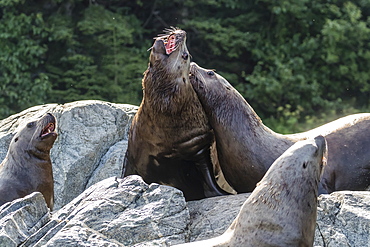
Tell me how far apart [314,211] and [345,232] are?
0.90 meters

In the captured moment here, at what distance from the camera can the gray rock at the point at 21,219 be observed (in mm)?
5977

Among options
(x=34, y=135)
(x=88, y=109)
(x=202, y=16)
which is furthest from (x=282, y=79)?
(x=34, y=135)

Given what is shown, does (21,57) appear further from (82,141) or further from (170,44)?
(170,44)

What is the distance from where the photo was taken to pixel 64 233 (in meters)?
5.77

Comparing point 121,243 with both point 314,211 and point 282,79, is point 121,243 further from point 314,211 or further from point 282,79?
point 282,79

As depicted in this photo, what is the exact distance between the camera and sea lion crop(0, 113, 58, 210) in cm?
794

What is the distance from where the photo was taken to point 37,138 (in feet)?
27.3

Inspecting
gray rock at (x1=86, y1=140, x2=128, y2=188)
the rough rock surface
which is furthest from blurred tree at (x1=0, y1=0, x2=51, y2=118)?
gray rock at (x1=86, y1=140, x2=128, y2=188)

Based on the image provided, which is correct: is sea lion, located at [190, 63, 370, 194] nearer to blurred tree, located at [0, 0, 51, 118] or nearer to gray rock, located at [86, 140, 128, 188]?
gray rock, located at [86, 140, 128, 188]

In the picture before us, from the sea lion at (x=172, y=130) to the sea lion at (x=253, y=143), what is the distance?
0.18 metres

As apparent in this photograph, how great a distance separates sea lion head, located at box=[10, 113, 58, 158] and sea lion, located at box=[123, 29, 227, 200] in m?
0.92

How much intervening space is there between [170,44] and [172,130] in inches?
30.9

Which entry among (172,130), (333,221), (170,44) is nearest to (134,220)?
(333,221)

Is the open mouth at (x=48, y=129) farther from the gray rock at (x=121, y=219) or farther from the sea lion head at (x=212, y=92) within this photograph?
the gray rock at (x=121, y=219)
